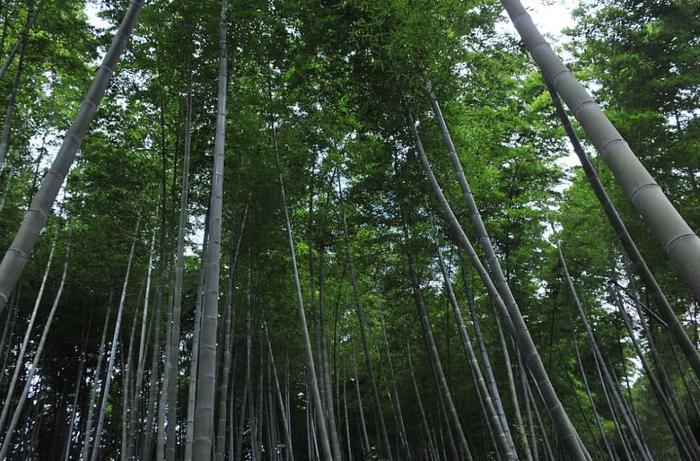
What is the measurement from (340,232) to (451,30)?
370 cm

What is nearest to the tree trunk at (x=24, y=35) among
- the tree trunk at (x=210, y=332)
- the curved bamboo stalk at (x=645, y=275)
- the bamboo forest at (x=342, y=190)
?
the bamboo forest at (x=342, y=190)

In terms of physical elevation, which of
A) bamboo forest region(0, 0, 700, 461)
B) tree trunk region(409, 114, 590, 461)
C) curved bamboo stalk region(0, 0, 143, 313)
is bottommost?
tree trunk region(409, 114, 590, 461)

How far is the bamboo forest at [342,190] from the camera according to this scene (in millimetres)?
3367

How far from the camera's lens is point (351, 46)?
4160 millimetres

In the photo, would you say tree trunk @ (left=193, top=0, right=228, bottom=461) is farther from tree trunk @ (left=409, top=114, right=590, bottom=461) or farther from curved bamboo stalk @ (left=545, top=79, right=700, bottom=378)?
curved bamboo stalk @ (left=545, top=79, right=700, bottom=378)

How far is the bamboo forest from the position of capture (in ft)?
11.0

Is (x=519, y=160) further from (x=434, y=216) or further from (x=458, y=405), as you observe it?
(x=458, y=405)

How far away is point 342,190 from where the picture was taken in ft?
22.1

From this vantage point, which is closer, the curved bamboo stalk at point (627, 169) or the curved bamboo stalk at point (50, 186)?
the curved bamboo stalk at point (627, 169)

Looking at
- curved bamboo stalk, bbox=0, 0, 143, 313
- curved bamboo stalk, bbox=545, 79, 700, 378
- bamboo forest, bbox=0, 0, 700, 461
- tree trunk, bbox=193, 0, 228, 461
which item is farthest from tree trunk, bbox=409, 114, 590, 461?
curved bamboo stalk, bbox=0, 0, 143, 313

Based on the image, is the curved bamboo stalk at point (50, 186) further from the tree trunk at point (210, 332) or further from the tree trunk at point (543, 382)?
the tree trunk at point (543, 382)

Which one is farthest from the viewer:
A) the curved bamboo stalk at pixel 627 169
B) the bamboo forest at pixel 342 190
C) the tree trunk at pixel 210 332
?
the bamboo forest at pixel 342 190

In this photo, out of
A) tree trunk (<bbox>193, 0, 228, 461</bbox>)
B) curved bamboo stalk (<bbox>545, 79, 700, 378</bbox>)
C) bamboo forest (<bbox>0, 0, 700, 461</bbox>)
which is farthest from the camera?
bamboo forest (<bbox>0, 0, 700, 461</bbox>)

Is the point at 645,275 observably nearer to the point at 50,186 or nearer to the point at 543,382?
the point at 543,382
